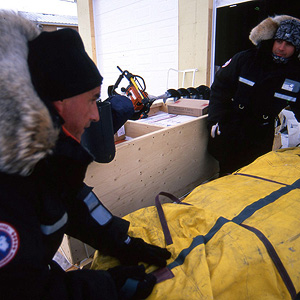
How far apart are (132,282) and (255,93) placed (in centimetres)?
176

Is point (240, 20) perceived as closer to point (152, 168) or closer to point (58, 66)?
point (152, 168)

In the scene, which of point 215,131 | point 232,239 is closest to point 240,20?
point 215,131

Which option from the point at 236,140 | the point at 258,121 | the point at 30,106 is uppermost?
the point at 30,106

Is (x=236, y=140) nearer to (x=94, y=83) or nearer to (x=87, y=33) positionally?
(x=94, y=83)

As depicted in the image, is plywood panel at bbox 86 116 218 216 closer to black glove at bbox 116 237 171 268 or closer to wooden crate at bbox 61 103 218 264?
wooden crate at bbox 61 103 218 264

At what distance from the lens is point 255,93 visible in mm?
1966

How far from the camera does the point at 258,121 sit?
6.77 feet

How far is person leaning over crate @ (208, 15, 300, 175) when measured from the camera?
1.82 m

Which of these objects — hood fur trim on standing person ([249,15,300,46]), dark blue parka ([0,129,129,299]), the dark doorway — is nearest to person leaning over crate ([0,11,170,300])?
dark blue parka ([0,129,129,299])

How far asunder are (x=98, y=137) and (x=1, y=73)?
0.74 m

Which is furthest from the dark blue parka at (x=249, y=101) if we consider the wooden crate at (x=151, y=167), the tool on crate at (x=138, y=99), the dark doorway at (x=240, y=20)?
the dark doorway at (x=240, y=20)

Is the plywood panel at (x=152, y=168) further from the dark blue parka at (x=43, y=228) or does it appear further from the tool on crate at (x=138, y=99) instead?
the tool on crate at (x=138, y=99)

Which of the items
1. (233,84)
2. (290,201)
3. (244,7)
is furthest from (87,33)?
(290,201)

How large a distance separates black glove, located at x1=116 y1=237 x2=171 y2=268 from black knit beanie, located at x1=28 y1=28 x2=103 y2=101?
0.69m
